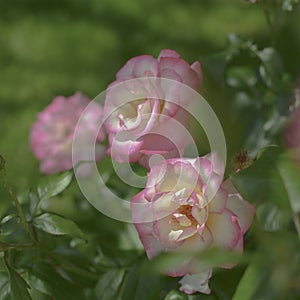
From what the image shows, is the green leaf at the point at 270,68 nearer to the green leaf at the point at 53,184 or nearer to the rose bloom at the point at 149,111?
the rose bloom at the point at 149,111

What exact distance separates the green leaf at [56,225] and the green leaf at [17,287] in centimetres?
Answer: 10

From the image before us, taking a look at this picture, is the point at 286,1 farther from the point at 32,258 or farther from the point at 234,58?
the point at 32,258

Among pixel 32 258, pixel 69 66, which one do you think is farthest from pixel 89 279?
pixel 69 66

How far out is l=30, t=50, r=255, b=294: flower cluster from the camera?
857 mm

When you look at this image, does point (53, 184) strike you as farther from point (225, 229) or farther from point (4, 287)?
point (225, 229)

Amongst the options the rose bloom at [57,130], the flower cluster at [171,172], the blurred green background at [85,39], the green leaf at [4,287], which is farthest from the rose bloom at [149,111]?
the blurred green background at [85,39]

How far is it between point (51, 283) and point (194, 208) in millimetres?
240

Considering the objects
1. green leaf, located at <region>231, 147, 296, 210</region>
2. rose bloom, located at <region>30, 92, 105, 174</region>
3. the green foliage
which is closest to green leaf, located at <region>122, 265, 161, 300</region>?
the green foliage

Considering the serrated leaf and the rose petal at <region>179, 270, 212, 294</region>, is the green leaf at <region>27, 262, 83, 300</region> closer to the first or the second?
the rose petal at <region>179, 270, 212, 294</region>

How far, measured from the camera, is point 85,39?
8.36ft

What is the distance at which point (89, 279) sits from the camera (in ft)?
3.68

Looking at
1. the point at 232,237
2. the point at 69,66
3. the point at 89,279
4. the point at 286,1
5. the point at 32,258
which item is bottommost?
the point at 69,66

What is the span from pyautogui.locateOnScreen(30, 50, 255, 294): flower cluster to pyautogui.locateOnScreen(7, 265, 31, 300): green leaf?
0.49ft

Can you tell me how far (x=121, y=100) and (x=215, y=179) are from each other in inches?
8.1
